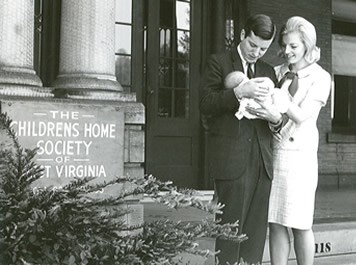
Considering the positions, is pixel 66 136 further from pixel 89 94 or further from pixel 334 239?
pixel 334 239

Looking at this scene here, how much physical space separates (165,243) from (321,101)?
215cm

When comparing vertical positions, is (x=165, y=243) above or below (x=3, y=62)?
below

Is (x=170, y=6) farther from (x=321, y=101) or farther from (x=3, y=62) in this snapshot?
(x=321, y=101)

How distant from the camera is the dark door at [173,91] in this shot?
27.1ft

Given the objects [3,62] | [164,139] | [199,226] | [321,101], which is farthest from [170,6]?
[199,226]

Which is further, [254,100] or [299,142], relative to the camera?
[299,142]

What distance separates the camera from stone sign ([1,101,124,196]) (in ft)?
12.7

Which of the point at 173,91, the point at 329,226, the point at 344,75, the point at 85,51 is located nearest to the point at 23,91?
the point at 85,51

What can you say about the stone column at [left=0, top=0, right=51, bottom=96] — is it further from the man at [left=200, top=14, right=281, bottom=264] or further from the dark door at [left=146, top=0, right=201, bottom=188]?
the dark door at [left=146, top=0, right=201, bottom=188]

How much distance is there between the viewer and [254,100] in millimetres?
3422

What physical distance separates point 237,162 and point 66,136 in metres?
1.10

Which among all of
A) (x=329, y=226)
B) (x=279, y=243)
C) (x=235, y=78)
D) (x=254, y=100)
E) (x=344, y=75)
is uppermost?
(x=344, y=75)

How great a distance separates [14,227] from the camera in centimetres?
184

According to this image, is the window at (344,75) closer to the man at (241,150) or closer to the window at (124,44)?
the window at (124,44)
